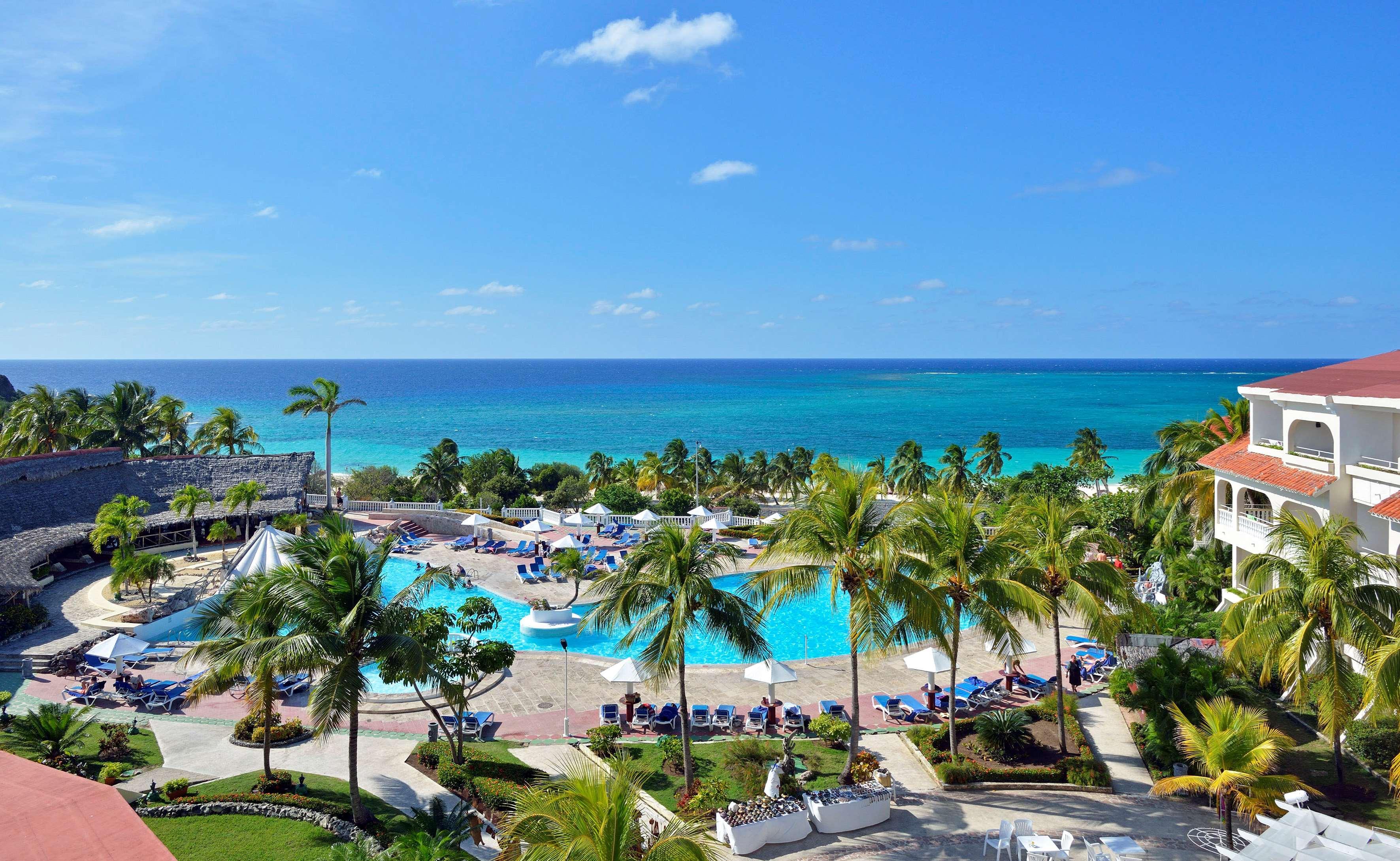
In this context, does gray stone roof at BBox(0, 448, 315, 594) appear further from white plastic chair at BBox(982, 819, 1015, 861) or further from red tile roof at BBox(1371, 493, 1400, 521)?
red tile roof at BBox(1371, 493, 1400, 521)

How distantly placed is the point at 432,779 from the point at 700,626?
20.3 feet

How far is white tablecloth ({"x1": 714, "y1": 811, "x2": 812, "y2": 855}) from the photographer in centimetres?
1295

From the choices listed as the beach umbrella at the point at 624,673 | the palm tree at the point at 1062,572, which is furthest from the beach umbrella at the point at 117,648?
the palm tree at the point at 1062,572

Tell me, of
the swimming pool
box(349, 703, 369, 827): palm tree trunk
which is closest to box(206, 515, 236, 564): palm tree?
the swimming pool

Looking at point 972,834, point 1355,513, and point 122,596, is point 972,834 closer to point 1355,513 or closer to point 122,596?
point 1355,513

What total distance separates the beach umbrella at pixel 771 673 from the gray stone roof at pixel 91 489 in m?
22.1

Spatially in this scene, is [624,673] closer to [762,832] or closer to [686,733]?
[686,733]

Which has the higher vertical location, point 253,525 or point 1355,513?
point 1355,513

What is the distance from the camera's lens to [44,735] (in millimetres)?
14422

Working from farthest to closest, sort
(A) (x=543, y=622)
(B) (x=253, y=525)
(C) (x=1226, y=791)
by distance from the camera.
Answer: (B) (x=253, y=525)
(A) (x=543, y=622)
(C) (x=1226, y=791)

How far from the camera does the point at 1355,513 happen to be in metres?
18.2

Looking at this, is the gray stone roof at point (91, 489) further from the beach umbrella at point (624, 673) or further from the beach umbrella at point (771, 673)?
the beach umbrella at point (771, 673)

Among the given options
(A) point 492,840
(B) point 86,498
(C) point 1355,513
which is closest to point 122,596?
(B) point 86,498

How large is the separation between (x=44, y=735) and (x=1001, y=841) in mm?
17004
